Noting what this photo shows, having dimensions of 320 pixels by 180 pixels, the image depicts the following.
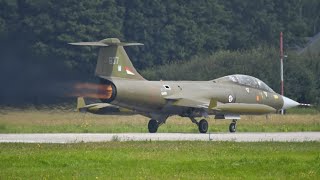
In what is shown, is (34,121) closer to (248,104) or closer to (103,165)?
(248,104)

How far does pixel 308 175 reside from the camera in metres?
19.7

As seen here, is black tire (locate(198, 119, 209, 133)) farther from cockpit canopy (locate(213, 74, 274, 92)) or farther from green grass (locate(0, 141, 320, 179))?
green grass (locate(0, 141, 320, 179))

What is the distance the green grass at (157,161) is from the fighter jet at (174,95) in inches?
335

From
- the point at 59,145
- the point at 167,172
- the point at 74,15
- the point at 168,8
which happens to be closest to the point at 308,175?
the point at 167,172

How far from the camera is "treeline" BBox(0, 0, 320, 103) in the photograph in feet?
107

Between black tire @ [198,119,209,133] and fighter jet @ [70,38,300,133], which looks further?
black tire @ [198,119,209,133]

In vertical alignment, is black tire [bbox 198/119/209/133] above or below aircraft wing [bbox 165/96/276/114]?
below

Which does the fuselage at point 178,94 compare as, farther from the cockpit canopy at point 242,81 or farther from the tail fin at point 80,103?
the tail fin at point 80,103

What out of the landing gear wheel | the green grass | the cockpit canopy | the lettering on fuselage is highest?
the lettering on fuselage

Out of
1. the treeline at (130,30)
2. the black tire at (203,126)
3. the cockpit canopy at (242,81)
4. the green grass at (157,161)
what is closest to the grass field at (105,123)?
the treeline at (130,30)

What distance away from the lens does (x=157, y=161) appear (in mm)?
21828

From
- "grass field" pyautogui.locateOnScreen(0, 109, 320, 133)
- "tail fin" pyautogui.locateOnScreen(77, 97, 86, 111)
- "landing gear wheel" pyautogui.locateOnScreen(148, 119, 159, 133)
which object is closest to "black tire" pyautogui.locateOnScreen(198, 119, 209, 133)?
"landing gear wheel" pyautogui.locateOnScreen(148, 119, 159, 133)

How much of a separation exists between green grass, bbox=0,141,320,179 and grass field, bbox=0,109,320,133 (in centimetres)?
683

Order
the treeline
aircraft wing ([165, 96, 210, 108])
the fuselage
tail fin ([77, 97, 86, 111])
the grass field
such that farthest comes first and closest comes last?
aircraft wing ([165, 96, 210, 108])
tail fin ([77, 97, 86, 111])
the fuselage
the grass field
the treeline
